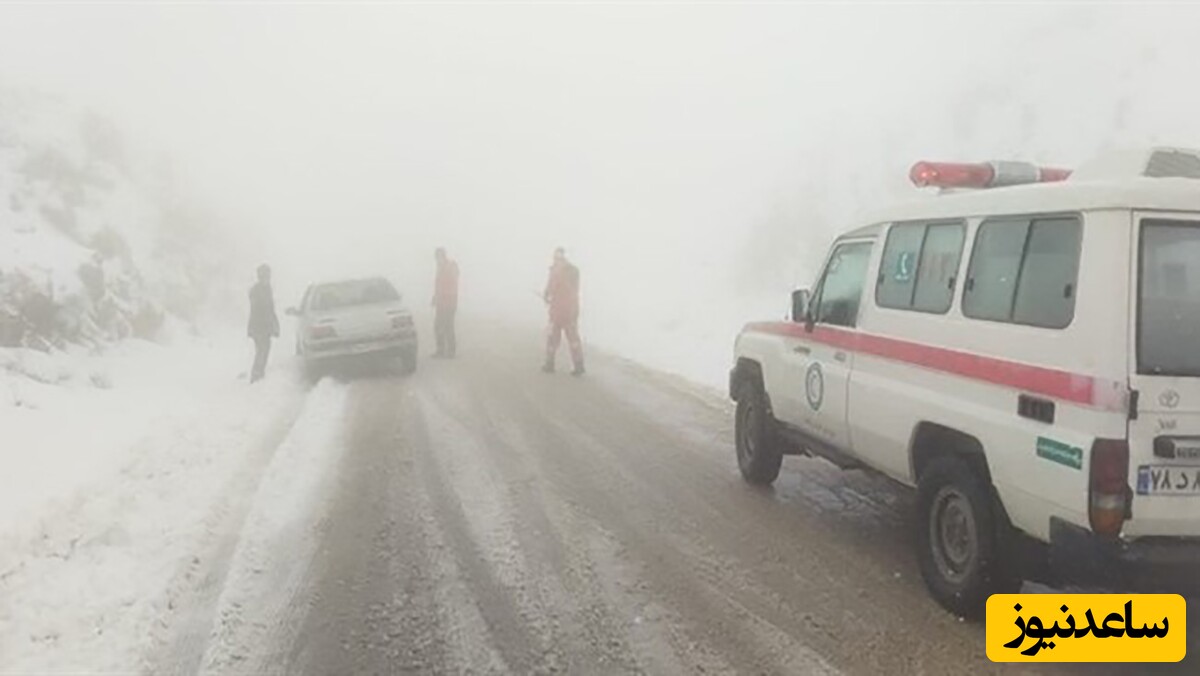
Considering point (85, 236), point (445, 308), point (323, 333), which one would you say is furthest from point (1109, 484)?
point (85, 236)

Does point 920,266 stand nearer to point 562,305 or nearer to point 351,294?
point 562,305

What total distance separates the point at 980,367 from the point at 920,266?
1031 mm

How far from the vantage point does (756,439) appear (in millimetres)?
7547

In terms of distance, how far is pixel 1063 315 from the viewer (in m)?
4.18

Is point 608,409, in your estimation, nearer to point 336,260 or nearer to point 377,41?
point 336,260

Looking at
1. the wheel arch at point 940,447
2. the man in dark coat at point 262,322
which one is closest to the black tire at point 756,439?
→ the wheel arch at point 940,447

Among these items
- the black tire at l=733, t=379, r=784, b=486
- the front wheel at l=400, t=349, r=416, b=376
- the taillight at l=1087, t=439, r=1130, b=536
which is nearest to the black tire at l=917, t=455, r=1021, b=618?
the taillight at l=1087, t=439, r=1130, b=536

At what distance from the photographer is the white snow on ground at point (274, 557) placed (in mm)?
4785

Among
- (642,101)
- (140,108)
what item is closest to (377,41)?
(642,101)

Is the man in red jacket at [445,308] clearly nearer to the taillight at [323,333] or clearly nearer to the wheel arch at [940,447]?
the taillight at [323,333]

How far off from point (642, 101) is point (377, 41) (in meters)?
43.6

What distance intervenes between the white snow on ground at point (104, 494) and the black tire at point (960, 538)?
165 inches

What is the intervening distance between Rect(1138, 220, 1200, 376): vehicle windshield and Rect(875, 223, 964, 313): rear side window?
1.23m

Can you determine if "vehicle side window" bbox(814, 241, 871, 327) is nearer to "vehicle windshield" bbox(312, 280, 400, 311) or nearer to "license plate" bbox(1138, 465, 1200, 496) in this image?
"license plate" bbox(1138, 465, 1200, 496)
